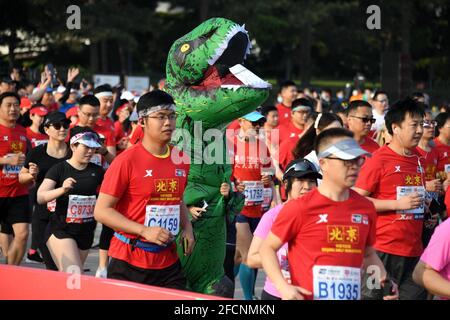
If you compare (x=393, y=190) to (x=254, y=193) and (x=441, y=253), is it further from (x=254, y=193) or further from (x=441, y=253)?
(x=254, y=193)

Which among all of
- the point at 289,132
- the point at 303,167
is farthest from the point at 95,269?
the point at 303,167

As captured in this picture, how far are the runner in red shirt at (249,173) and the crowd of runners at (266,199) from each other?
15mm

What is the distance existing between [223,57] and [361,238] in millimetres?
2806

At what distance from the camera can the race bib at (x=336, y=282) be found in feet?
16.9

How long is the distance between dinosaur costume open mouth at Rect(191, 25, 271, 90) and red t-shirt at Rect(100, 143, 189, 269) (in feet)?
3.27

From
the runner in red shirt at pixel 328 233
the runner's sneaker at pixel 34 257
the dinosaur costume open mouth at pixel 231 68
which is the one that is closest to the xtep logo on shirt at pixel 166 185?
the dinosaur costume open mouth at pixel 231 68

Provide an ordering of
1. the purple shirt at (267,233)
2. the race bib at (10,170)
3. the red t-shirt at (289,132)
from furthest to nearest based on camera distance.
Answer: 1. the red t-shirt at (289,132)
2. the race bib at (10,170)
3. the purple shirt at (267,233)

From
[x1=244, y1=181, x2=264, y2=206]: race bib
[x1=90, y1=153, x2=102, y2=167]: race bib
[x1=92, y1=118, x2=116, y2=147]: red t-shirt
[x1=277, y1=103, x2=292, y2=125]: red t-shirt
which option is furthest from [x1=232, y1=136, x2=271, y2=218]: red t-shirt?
[x1=277, y1=103, x2=292, y2=125]: red t-shirt

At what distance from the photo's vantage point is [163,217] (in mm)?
6676

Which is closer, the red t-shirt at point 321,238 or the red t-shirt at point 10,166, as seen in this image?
the red t-shirt at point 321,238

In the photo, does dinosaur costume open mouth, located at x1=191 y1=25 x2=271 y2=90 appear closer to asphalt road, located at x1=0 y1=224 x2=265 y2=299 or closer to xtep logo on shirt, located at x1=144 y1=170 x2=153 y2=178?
xtep logo on shirt, located at x1=144 y1=170 x2=153 y2=178

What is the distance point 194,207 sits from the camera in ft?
24.9

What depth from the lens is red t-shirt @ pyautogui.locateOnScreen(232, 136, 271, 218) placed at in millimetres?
10438

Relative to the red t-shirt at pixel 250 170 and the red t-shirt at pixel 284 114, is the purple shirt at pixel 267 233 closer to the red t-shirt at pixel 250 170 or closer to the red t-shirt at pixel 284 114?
the red t-shirt at pixel 250 170
